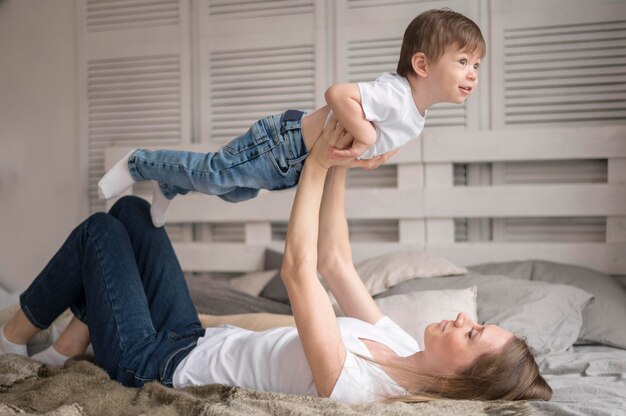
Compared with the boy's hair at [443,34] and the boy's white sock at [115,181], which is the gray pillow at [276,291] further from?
the boy's hair at [443,34]

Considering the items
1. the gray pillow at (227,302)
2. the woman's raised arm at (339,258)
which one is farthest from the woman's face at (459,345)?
the gray pillow at (227,302)

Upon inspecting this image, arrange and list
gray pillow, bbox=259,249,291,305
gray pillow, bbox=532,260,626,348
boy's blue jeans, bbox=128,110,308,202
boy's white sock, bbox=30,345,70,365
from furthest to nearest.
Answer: gray pillow, bbox=259,249,291,305, gray pillow, bbox=532,260,626,348, boy's white sock, bbox=30,345,70,365, boy's blue jeans, bbox=128,110,308,202

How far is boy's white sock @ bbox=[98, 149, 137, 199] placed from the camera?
1762 mm

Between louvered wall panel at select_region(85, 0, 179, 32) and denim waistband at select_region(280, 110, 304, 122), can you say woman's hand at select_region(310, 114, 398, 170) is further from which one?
louvered wall panel at select_region(85, 0, 179, 32)

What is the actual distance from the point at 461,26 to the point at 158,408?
969 mm

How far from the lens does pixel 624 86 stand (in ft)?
9.23

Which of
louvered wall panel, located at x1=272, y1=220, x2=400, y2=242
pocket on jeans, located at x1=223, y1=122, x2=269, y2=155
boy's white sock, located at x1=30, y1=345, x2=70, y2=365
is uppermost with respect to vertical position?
pocket on jeans, located at x1=223, y1=122, x2=269, y2=155

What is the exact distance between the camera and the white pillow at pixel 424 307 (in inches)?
78.5

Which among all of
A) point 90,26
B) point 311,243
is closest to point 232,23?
point 90,26

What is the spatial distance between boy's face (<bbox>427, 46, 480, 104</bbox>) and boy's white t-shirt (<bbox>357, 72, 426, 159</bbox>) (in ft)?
0.22

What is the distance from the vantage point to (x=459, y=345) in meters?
1.40

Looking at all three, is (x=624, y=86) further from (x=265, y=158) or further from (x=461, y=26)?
(x=265, y=158)

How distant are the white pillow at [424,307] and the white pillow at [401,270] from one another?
299 millimetres

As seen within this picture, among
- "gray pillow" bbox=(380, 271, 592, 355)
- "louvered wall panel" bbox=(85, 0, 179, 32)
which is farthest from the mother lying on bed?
"louvered wall panel" bbox=(85, 0, 179, 32)
